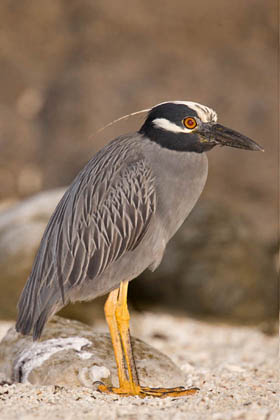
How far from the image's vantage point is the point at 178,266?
22.9 ft

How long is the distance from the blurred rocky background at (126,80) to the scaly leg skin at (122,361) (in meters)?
5.60

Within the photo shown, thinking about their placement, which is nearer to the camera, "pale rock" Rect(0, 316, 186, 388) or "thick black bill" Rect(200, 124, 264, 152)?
"thick black bill" Rect(200, 124, 264, 152)

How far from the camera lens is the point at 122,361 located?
3.56m

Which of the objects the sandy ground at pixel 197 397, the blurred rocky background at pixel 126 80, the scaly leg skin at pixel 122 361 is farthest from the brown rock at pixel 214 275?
the scaly leg skin at pixel 122 361

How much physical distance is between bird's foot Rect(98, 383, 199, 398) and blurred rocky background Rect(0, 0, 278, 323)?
18.5 feet

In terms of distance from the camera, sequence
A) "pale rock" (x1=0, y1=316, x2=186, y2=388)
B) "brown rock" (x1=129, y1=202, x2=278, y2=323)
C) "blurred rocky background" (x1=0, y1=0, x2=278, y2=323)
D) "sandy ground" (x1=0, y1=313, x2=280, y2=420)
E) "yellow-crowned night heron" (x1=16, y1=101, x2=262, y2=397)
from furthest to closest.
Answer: "blurred rocky background" (x1=0, y1=0, x2=278, y2=323) < "brown rock" (x1=129, y1=202, x2=278, y2=323) < "pale rock" (x1=0, y1=316, x2=186, y2=388) < "yellow-crowned night heron" (x1=16, y1=101, x2=262, y2=397) < "sandy ground" (x1=0, y1=313, x2=280, y2=420)

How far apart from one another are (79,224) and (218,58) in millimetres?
7103

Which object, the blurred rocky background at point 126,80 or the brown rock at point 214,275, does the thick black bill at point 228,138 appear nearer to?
the brown rock at point 214,275

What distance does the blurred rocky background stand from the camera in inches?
379

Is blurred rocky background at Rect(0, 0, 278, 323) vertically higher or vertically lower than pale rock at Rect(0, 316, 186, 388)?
higher

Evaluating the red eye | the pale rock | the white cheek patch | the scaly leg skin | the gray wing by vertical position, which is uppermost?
the red eye

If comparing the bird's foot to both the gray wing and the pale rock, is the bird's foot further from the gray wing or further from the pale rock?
the gray wing

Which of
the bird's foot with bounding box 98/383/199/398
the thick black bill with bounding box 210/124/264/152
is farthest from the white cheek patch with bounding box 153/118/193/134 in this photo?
the bird's foot with bounding box 98/383/199/398

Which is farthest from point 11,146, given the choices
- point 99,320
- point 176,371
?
point 176,371
